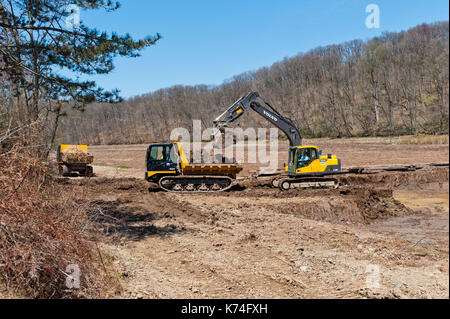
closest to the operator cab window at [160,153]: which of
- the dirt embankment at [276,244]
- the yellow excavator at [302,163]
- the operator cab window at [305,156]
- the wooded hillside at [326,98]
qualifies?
the dirt embankment at [276,244]

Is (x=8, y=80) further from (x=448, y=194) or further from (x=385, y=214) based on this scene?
(x=385, y=214)

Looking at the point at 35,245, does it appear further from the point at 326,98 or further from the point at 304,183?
the point at 326,98

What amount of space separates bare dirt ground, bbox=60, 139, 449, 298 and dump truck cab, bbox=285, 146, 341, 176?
36.5 inches

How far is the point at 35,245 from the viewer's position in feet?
13.6

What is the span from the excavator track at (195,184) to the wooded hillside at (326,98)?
1105 cm

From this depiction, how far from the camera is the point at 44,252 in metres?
4.17

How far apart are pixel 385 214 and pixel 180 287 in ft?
26.3

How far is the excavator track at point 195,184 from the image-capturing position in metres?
14.6

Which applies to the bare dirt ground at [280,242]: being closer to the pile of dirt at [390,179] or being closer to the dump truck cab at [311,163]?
the dump truck cab at [311,163]

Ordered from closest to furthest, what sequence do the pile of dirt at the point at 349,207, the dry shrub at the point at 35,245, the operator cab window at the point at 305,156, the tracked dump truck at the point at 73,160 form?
the dry shrub at the point at 35,245 → the pile of dirt at the point at 349,207 → the operator cab window at the point at 305,156 → the tracked dump truck at the point at 73,160

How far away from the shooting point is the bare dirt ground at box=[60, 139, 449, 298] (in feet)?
16.4

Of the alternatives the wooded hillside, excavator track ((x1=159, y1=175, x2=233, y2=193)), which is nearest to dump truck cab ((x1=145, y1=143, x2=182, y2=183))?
excavator track ((x1=159, y1=175, x2=233, y2=193))

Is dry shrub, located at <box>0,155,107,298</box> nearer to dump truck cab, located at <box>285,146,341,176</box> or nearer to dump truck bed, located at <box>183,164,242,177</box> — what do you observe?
dump truck bed, located at <box>183,164,242,177</box>
